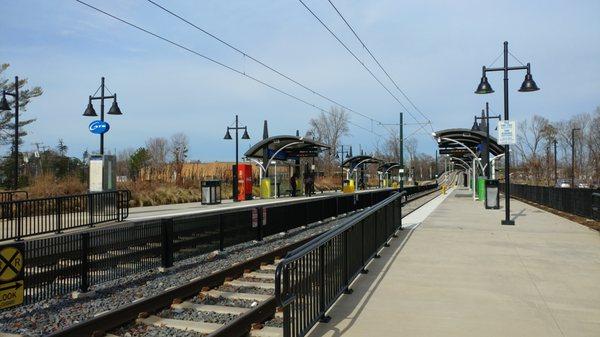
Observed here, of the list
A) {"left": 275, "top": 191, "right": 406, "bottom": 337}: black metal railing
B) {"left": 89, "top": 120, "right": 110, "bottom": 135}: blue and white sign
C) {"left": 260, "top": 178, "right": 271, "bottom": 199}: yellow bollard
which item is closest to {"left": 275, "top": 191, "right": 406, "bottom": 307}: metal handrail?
{"left": 275, "top": 191, "right": 406, "bottom": 337}: black metal railing

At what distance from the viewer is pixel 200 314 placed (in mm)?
6676

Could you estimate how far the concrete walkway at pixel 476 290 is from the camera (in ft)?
17.3

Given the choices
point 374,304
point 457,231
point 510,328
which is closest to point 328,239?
point 374,304

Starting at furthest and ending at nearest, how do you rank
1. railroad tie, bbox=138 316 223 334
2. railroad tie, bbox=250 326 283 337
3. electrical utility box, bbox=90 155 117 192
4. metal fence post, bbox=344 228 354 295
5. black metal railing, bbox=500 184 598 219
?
1. electrical utility box, bbox=90 155 117 192
2. black metal railing, bbox=500 184 598 219
3. metal fence post, bbox=344 228 354 295
4. railroad tie, bbox=138 316 223 334
5. railroad tie, bbox=250 326 283 337

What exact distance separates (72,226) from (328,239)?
1243cm

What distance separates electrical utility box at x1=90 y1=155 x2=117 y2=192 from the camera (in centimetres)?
1792

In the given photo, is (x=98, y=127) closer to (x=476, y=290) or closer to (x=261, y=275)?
(x=261, y=275)

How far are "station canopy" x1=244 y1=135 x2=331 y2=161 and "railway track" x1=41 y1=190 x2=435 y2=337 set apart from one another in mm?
26703

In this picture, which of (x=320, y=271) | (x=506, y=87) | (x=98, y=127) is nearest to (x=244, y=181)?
(x=98, y=127)

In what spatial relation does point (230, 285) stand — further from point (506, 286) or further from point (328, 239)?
point (506, 286)

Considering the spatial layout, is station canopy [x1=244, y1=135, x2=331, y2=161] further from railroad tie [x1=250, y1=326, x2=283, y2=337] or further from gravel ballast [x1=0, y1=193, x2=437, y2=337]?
railroad tie [x1=250, y1=326, x2=283, y2=337]

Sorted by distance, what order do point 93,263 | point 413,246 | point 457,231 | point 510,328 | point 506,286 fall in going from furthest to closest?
point 457,231 < point 413,246 < point 93,263 < point 506,286 < point 510,328

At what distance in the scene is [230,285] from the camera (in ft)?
27.5

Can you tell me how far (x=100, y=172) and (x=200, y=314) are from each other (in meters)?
12.7
